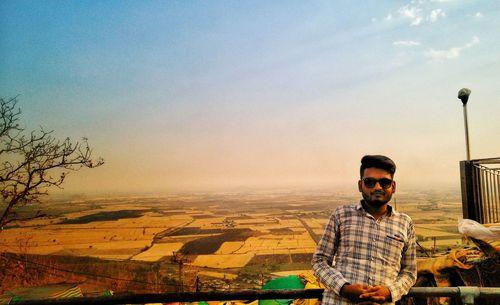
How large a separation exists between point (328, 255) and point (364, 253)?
0.19 metres

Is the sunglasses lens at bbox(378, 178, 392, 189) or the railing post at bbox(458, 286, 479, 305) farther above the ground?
the sunglasses lens at bbox(378, 178, 392, 189)

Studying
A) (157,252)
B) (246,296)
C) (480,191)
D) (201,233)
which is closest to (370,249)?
(246,296)

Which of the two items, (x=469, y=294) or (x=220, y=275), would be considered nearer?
(x=469, y=294)

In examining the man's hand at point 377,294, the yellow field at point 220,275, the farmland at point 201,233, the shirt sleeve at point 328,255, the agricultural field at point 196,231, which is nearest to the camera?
the man's hand at point 377,294

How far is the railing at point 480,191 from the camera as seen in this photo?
580cm

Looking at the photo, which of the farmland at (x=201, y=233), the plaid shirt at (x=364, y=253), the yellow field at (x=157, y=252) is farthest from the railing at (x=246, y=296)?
the yellow field at (x=157, y=252)

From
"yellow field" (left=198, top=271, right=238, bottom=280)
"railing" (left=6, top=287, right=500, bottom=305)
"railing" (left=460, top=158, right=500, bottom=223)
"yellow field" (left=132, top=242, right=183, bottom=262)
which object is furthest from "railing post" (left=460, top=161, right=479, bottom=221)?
"yellow field" (left=132, top=242, right=183, bottom=262)

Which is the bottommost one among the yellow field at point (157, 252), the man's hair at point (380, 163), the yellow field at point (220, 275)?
the yellow field at point (220, 275)

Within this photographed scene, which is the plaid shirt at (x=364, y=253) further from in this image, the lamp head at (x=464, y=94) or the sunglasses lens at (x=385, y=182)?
the lamp head at (x=464, y=94)

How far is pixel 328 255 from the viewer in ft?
6.14

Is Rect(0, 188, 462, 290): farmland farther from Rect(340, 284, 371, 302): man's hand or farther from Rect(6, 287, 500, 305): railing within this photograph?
Rect(340, 284, 371, 302): man's hand

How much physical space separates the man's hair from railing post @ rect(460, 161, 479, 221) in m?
5.27

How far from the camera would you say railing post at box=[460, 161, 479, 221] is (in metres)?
6.11

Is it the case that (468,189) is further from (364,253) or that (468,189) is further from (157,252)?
(157,252)
